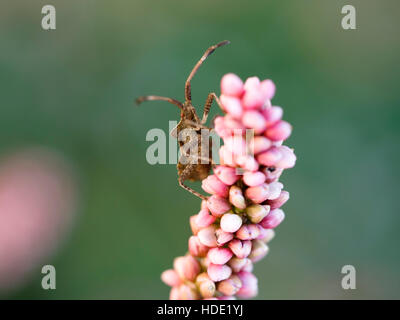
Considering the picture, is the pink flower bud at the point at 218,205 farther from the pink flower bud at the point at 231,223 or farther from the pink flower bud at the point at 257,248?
the pink flower bud at the point at 257,248

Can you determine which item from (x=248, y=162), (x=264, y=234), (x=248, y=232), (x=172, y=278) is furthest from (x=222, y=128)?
(x=172, y=278)

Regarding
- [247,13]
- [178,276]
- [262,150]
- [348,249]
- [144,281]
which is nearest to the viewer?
[262,150]

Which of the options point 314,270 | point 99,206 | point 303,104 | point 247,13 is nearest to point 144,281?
point 99,206

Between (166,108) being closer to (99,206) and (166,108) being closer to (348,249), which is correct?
(99,206)

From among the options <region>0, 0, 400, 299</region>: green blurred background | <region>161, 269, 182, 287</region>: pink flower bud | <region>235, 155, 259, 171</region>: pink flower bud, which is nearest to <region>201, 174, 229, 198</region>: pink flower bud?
<region>235, 155, 259, 171</region>: pink flower bud

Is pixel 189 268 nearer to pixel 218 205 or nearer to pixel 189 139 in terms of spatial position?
pixel 218 205

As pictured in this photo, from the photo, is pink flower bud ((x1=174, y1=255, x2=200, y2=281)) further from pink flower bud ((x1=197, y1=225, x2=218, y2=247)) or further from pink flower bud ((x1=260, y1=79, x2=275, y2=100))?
pink flower bud ((x1=260, y1=79, x2=275, y2=100))
